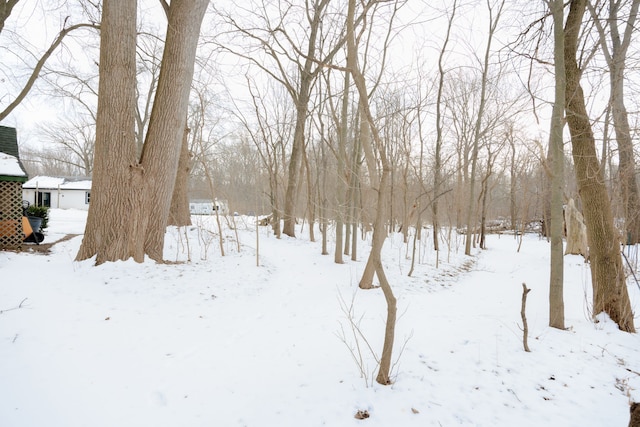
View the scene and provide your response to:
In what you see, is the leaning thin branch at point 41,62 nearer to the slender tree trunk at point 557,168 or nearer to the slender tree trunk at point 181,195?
the slender tree trunk at point 181,195

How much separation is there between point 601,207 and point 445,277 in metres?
3.93

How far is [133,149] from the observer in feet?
16.7

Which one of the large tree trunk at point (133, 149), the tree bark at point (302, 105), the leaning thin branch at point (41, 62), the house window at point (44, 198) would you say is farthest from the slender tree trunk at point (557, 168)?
the house window at point (44, 198)

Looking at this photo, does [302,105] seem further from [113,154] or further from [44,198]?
[44,198]

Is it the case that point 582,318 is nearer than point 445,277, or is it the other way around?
point 582,318

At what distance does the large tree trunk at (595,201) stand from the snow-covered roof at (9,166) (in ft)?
36.6

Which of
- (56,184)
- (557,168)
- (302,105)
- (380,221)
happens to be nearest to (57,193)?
(56,184)

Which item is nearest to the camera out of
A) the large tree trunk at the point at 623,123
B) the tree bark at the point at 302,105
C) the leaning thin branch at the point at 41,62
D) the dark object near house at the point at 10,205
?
the large tree trunk at the point at 623,123

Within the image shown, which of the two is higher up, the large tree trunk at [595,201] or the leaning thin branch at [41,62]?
the leaning thin branch at [41,62]

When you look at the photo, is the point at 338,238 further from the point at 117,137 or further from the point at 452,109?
the point at 452,109

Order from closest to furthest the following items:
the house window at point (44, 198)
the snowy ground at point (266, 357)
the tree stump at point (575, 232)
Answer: the snowy ground at point (266, 357)
the tree stump at point (575, 232)
the house window at point (44, 198)

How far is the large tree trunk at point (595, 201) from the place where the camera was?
3740 mm

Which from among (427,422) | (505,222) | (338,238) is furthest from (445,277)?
(505,222)

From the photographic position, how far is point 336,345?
3.29 metres
